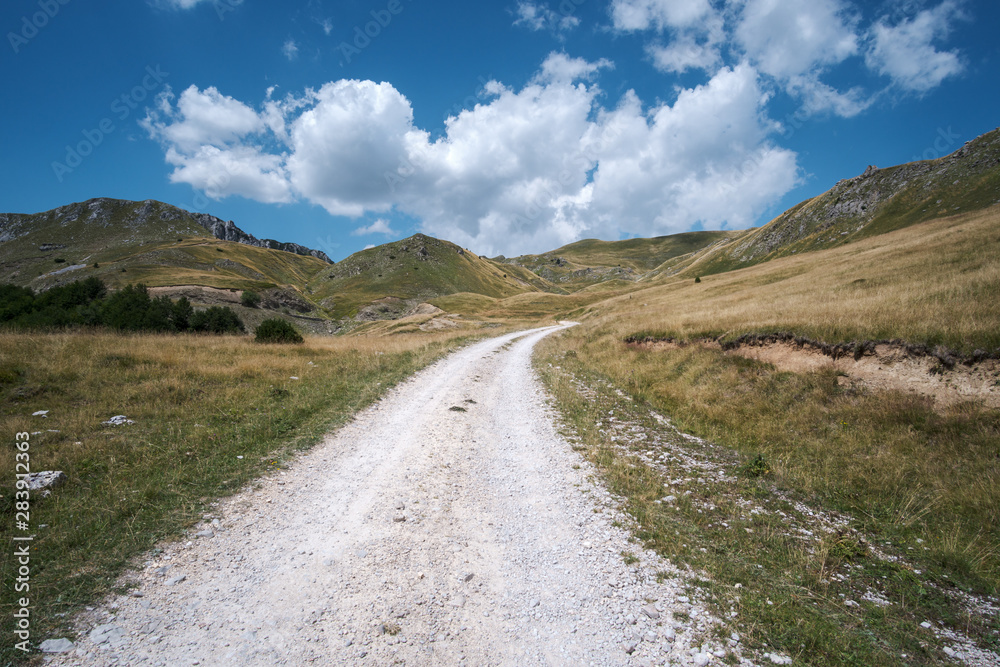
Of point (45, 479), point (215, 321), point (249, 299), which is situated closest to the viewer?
point (45, 479)

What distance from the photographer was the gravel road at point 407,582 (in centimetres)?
403

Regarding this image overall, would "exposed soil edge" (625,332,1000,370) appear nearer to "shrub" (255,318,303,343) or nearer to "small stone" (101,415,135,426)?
"small stone" (101,415,135,426)

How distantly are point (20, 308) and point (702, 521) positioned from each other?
43072 mm

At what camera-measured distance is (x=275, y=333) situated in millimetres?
25328

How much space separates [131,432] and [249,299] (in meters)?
76.6

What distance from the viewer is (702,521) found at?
6625 millimetres

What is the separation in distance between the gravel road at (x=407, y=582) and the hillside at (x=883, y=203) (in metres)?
124

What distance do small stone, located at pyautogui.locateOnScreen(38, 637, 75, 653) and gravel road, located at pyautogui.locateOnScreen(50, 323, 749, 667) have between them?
0.07 metres

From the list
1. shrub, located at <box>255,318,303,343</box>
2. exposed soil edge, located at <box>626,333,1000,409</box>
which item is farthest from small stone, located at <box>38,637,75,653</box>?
shrub, located at <box>255,318,303,343</box>

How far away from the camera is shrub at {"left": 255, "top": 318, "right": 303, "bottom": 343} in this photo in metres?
24.7

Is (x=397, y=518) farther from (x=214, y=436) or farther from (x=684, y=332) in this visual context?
(x=684, y=332)
